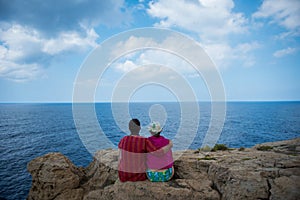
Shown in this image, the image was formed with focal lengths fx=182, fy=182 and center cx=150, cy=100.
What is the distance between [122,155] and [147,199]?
1918 millimetres

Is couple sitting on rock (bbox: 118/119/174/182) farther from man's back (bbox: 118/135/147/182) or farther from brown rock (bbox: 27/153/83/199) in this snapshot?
brown rock (bbox: 27/153/83/199)

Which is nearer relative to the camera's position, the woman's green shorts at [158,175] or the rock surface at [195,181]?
the rock surface at [195,181]

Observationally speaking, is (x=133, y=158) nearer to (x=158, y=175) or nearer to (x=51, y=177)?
(x=158, y=175)

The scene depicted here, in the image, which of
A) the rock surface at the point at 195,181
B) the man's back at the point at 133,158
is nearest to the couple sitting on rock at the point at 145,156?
the man's back at the point at 133,158

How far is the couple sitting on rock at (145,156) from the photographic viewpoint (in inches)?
271

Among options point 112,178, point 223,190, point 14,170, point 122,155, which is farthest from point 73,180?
point 14,170

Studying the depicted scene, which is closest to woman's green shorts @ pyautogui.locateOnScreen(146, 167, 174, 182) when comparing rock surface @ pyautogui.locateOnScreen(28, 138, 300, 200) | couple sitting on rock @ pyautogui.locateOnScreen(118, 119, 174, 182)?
couple sitting on rock @ pyautogui.locateOnScreen(118, 119, 174, 182)

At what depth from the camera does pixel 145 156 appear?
286 inches

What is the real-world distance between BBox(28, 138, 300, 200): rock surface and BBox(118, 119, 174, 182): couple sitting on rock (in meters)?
0.35

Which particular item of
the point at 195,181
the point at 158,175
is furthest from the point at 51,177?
the point at 195,181

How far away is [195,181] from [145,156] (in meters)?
2.47

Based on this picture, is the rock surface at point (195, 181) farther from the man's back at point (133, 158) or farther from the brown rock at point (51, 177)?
the man's back at point (133, 158)

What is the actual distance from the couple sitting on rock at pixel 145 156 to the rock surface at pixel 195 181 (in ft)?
1.15

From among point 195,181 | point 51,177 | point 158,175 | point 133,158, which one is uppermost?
point 133,158
